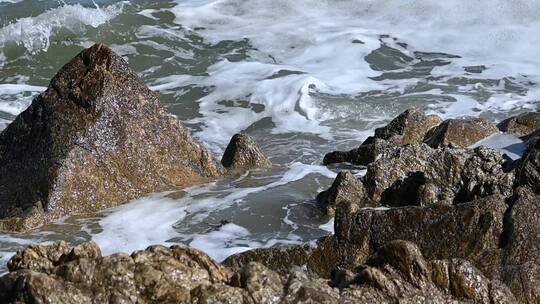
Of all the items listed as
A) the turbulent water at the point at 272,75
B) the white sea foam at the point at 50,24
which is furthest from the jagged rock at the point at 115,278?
the white sea foam at the point at 50,24

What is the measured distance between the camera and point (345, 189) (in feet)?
22.7

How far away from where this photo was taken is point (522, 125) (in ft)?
30.2

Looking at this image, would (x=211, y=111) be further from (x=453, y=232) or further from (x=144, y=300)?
(x=144, y=300)

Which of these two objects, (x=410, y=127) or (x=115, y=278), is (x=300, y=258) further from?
(x=410, y=127)

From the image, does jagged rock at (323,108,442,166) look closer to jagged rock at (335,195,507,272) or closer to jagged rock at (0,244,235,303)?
jagged rock at (335,195,507,272)

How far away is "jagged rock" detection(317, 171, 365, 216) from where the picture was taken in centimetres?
693

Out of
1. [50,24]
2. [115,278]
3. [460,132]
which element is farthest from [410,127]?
[50,24]

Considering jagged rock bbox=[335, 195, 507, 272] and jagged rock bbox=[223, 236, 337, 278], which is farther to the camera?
jagged rock bbox=[223, 236, 337, 278]

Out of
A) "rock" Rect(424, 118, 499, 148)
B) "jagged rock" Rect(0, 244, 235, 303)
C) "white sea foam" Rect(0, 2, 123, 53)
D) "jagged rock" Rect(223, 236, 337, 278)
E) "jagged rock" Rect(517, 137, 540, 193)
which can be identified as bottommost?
"white sea foam" Rect(0, 2, 123, 53)

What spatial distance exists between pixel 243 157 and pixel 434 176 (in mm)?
2661

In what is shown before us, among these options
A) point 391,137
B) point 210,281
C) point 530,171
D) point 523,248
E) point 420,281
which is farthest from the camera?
point 391,137

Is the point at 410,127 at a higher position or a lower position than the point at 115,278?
lower

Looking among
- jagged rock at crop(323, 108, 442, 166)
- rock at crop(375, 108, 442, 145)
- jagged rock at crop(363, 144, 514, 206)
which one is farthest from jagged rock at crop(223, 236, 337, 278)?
rock at crop(375, 108, 442, 145)

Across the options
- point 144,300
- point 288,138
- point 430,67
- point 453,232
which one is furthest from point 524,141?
point 430,67
